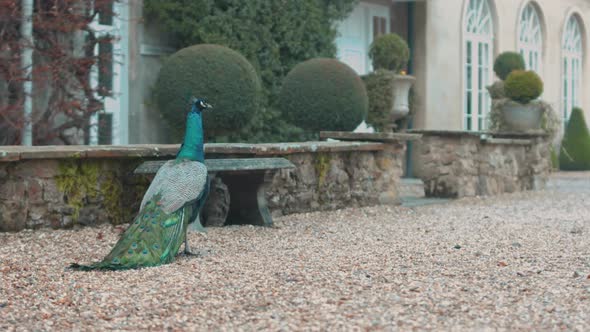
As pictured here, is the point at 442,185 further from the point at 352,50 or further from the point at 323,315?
the point at 323,315

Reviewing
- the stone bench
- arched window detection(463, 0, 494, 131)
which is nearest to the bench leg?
the stone bench

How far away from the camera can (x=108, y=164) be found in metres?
7.73

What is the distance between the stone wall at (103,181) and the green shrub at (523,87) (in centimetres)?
451

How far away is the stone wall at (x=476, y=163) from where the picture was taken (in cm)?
1177

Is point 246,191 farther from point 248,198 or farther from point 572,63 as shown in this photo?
point 572,63

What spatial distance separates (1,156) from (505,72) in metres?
10.5

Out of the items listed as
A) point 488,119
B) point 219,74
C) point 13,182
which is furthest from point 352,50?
point 13,182

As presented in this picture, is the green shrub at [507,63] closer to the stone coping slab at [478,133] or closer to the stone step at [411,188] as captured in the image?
the stone step at [411,188]

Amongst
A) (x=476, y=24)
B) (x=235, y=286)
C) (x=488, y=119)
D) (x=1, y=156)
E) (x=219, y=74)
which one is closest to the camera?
(x=235, y=286)

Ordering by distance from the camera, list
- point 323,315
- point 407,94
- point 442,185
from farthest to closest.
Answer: point 407,94
point 442,185
point 323,315

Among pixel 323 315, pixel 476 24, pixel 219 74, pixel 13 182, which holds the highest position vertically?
pixel 476 24

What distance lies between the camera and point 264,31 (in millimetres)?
12438

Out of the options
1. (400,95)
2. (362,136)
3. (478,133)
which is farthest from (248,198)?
(400,95)

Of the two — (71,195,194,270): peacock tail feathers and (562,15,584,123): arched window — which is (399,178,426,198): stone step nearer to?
(71,195,194,270): peacock tail feathers
